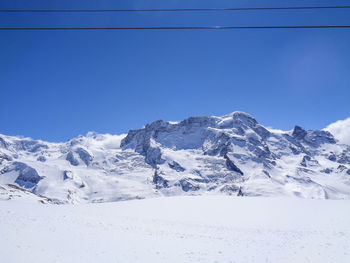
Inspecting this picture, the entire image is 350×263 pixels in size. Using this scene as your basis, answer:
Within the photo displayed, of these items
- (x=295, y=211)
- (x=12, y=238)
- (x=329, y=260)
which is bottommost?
(x=329, y=260)

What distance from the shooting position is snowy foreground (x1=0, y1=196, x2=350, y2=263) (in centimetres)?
1473

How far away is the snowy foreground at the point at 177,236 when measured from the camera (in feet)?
48.3

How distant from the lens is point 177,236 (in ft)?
63.0

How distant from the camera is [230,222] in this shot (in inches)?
981

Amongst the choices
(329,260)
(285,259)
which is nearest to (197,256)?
(285,259)

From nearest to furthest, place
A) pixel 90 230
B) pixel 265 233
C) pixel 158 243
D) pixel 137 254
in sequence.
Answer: pixel 137 254 → pixel 158 243 → pixel 90 230 → pixel 265 233

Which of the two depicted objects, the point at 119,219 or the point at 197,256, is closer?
the point at 197,256

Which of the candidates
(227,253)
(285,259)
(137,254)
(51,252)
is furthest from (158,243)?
(285,259)

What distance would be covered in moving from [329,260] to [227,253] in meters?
6.25

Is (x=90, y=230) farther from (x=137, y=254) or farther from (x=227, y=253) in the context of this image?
(x=227, y=253)

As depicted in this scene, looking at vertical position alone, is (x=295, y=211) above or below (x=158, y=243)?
above

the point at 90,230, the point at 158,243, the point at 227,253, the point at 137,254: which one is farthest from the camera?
the point at 90,230

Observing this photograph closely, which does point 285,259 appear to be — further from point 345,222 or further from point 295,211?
point 295,211

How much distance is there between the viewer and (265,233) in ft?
69.8
